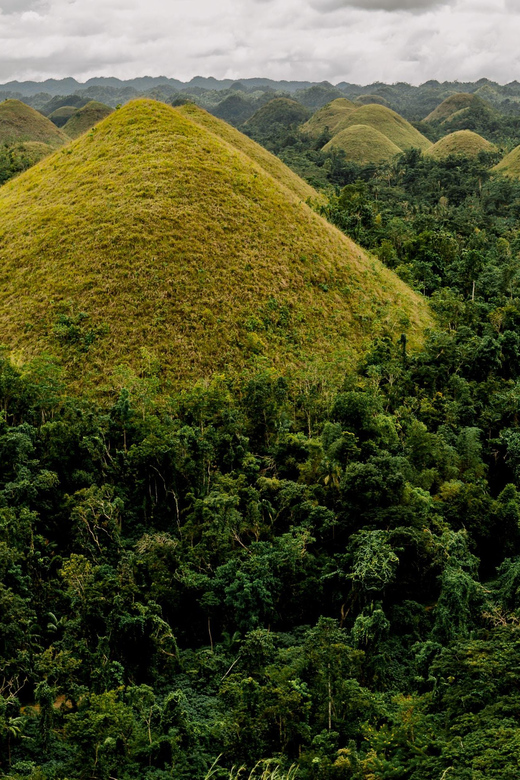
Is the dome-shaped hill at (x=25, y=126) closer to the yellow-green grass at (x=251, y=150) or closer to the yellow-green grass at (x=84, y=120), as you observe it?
the yellow-green grass at (x=84, y=120)

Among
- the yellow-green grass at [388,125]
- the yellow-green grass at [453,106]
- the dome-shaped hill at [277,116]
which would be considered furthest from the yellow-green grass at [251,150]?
the yellow-green grass at [453,106]

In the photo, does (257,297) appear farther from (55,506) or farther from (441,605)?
(441,605)

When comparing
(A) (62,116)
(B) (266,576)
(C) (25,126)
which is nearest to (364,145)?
(C) (25,126)

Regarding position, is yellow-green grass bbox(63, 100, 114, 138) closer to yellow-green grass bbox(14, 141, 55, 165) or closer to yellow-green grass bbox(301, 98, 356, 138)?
yellow-green grass bbox(301, 98, 356, 138)

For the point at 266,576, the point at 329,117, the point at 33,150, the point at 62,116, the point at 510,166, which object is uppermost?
the point at 62,116

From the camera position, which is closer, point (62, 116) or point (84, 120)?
point (84, 120)

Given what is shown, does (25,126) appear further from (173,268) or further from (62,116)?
(173,268)

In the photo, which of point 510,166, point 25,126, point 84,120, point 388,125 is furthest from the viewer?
point 84,120
